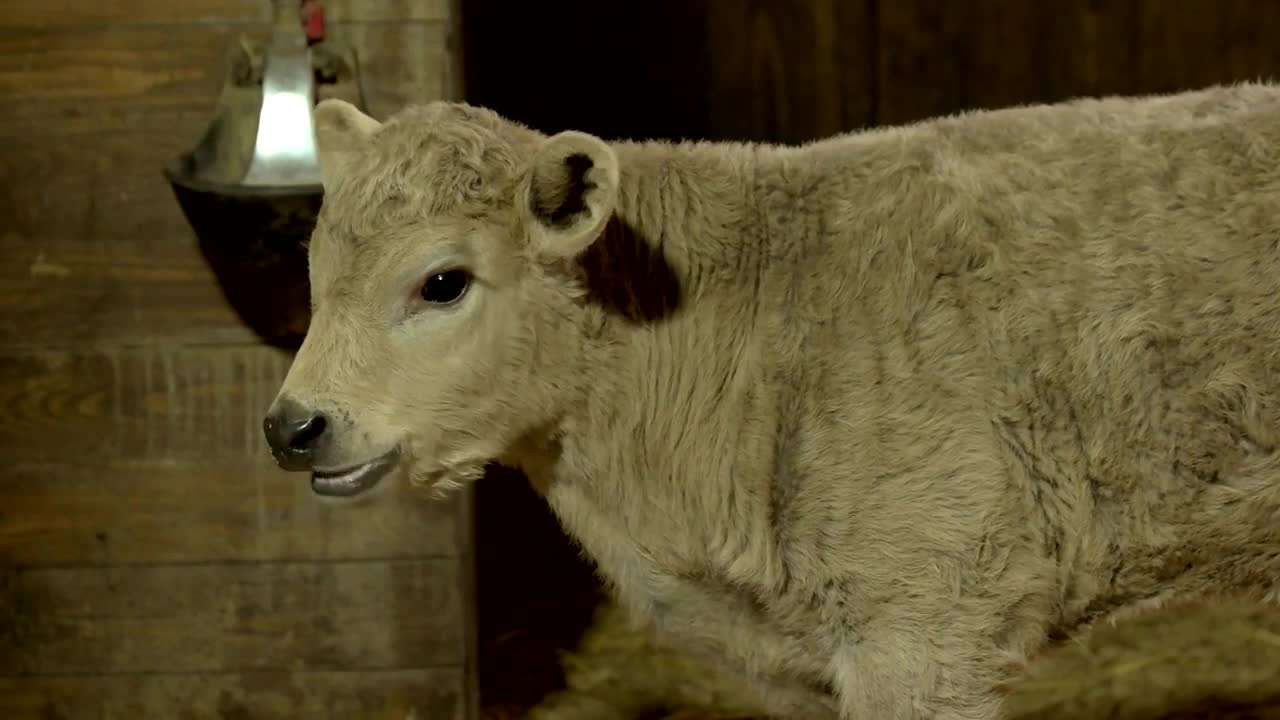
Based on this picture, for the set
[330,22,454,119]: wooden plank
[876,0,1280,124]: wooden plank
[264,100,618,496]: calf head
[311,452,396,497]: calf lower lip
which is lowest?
[311,452,396,497]: calf lower lip

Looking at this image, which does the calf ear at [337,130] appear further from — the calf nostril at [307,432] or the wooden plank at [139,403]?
the wooden plank at [139,403]

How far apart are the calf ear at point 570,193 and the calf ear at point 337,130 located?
0.30m

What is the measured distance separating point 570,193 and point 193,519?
1.39 m

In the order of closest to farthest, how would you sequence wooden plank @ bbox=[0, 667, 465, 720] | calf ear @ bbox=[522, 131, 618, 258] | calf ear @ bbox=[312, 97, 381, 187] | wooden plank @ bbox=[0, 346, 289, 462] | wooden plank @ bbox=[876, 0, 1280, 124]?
calf ear @ bbox=[522, 131, 618, 258]
calf ear @ bbox=[312, 97, 381, 187]
wooden plank @ bbox=[0, 346, 289, 462]
wooden plank @ bbox=[0, 667, 465, 720]
wooden plank @ bbox=[876, 0, 1280, 124]

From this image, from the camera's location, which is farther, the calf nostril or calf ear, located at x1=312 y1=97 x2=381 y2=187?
calf ear, located at x1=312 y1=97 x2=381 y2=187

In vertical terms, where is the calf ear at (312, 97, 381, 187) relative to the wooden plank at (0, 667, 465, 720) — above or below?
above

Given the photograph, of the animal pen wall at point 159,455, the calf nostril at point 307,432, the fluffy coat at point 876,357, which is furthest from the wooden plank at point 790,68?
the calf nostril at point 307,432

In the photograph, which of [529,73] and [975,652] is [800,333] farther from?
[529,73]

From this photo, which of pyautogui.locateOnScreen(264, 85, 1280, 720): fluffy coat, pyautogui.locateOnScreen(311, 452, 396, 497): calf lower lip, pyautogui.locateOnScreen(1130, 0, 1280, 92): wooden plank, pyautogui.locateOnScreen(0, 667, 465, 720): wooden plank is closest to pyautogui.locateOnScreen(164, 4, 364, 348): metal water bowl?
pyautogui.locateOnScreen(264, 85, 1280, 720): fluffy coat

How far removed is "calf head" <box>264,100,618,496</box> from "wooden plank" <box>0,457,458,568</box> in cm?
94

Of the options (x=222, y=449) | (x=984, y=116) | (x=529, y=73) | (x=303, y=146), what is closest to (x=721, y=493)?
(x=984, y=116)

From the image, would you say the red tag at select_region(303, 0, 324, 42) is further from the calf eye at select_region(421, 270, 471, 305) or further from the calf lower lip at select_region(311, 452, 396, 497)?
the calf lower lip at select_region(311, 452, 396, 497)

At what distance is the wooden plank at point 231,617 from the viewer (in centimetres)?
290

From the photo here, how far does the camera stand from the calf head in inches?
74.0
